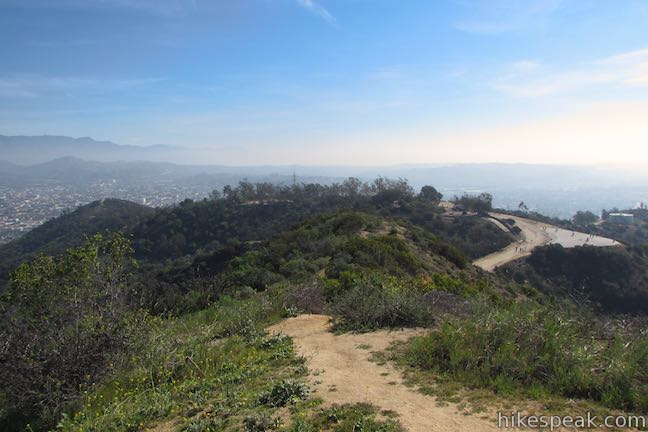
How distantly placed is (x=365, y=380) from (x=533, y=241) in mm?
45124

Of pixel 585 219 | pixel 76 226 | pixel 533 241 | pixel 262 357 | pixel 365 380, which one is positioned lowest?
pixel 76 226

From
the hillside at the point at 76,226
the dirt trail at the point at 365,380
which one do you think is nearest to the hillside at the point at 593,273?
the dirt trail at the point at 365,380

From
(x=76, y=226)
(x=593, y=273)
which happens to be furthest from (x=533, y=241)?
(x=76, y=226)

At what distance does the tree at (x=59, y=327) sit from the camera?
4266 millimetres

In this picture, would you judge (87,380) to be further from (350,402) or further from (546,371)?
(546,371)

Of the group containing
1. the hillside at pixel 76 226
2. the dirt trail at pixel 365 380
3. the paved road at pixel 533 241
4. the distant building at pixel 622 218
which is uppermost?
the dirt trail at pixel 365 380

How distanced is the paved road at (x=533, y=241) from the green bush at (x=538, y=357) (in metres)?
28.4

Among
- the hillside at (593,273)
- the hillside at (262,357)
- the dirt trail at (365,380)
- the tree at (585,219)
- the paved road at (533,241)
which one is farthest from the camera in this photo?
the tree at (585,219)

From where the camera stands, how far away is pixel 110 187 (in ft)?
576

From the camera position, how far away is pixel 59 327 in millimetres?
4898

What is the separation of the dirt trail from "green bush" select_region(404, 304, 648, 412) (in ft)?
2.01

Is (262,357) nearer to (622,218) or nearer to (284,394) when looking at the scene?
(284,394)

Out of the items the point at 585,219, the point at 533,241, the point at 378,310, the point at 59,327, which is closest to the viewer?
the point at 59,327

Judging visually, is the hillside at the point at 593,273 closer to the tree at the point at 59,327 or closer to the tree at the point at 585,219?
the tree at the point at 59,327
